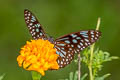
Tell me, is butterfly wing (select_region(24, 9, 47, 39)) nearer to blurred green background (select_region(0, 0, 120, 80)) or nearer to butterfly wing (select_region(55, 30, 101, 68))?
butterfly wing (select_region(55, 30, 101, 68))

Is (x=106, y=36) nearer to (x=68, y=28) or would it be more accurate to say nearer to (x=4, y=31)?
(x=68, y=28)

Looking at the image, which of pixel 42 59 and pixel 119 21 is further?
pixel 119 21

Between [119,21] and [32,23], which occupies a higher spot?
[32,23]

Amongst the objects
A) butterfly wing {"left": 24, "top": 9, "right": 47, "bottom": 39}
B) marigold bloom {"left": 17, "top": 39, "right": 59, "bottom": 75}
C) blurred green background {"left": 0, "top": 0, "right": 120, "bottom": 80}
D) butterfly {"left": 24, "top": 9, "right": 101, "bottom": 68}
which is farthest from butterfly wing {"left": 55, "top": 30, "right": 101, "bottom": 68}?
blurred green background {"left": 0, "top": 0, "right": 120, "bottom": 80}

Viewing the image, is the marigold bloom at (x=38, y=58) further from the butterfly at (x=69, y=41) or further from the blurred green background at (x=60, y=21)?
the blurred green background at (x=60, y=21)

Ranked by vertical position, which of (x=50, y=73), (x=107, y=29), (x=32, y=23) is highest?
(x=32, y=23)

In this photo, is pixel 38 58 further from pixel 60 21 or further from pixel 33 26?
pixel 60 21

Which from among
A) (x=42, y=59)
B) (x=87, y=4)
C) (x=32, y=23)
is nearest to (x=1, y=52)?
(x=87, y=4)
